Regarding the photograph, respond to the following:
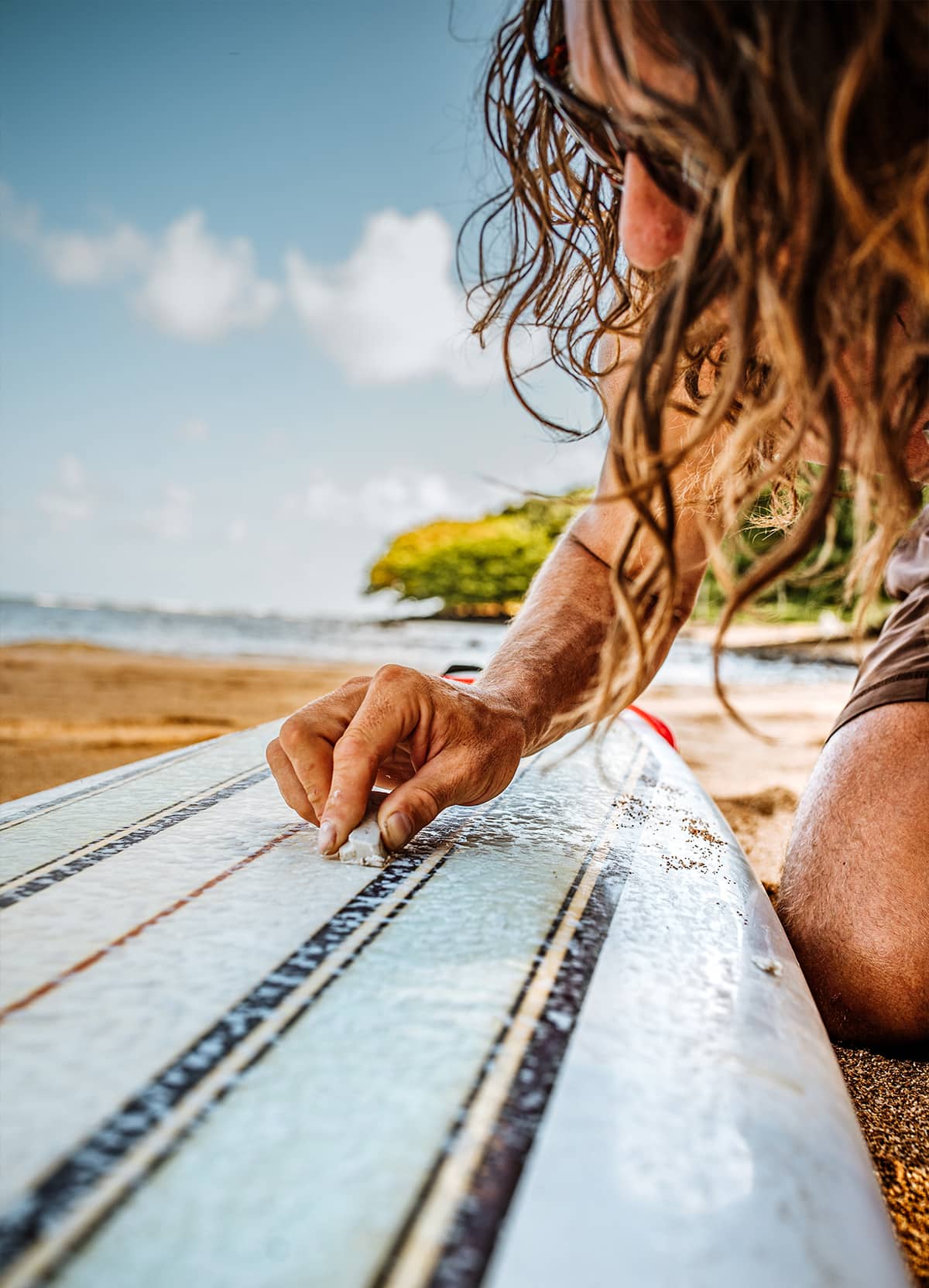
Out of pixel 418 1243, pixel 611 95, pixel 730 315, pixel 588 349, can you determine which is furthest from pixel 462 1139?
pixel 588 349

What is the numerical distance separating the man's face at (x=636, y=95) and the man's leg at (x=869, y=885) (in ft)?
2.60

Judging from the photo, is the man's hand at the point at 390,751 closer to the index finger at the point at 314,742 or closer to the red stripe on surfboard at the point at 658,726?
the index finger at the point at 314,742

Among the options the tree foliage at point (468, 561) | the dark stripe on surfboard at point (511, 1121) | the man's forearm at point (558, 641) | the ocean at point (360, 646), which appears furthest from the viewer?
the tree foliage at point (468, 561)

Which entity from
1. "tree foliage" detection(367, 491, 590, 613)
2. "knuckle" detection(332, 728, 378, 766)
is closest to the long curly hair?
"knuckle" detection(332, 728, 378, 766)

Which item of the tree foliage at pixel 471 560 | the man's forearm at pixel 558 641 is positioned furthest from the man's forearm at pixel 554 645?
the tree foliage at pixel 471 560

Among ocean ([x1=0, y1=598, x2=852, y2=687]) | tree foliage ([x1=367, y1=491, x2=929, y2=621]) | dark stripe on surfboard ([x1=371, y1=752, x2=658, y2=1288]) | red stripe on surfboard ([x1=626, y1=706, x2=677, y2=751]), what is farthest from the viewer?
tree foliage ([x1=367, y1=491, x2=929, y2=621])

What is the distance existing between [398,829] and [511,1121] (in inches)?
16.3

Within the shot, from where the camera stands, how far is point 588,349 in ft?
4.24

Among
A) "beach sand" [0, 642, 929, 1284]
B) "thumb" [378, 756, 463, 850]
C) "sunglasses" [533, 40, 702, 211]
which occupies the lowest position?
"beach sand" [0, 642, 929, 1284]

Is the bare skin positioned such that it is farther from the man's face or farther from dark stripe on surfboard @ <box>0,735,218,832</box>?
dark stripe on surfboard @ <box>0,735,218,832</box>

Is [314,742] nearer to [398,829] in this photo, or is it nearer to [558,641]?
[398,829]

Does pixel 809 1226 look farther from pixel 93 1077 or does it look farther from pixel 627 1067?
pixel 93 1077

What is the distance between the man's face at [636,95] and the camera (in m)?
0.66

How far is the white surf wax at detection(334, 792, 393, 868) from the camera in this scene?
0.93m
